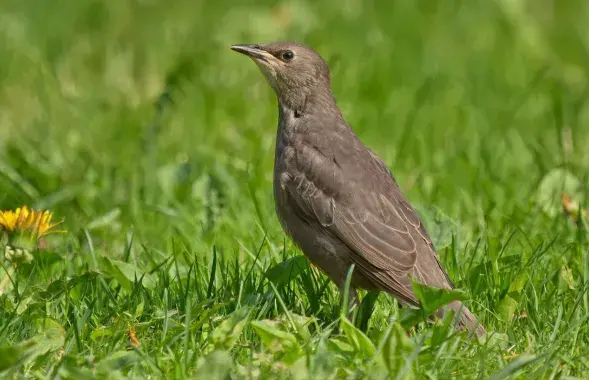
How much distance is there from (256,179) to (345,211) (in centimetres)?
180

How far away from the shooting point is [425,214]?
6.55m

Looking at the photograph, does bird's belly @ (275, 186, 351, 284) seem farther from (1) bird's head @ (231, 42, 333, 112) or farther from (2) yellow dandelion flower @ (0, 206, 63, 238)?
(2) yellow dandelion flower @ (0, 206, 63, 238)

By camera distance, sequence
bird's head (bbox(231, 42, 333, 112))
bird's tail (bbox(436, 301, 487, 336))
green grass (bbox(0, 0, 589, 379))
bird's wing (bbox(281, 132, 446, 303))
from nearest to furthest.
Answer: green grass (bbox(0, 0, 589, 379)) → bird's tail (bbox(436, 301, 487, 336)) → bird's wing (bbox(281, 132, 446, 303)) → bird's head (bbox(231, 42, 333, 112))

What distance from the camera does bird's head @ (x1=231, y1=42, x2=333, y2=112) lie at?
6402mm

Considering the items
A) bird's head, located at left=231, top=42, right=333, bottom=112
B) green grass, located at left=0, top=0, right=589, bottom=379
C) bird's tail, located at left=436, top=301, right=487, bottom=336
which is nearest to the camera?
green grass, located at left=0, top=0, right=589, bottom=379

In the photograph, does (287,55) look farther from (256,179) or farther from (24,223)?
(24,223)

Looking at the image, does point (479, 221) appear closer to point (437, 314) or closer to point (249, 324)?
point (437, 314)

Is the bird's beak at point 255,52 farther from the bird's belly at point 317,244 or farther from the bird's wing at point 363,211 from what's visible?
the bird's belly at point 317,244

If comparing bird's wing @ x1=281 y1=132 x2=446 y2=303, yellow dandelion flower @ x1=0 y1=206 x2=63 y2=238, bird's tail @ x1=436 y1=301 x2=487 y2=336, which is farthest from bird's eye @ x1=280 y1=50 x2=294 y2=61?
bird's tail @ x1=436 y1=301 x2=487 y2=336

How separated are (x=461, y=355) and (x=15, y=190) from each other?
3.58 meters

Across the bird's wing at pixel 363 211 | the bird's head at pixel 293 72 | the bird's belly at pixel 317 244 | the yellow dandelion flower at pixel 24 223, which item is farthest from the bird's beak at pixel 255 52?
the yellow dandelion flower at pixel 24 223

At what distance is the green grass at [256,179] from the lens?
480cm

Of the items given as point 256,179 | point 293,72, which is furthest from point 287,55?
point 256,179

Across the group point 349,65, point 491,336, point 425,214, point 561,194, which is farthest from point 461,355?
point 349,65
